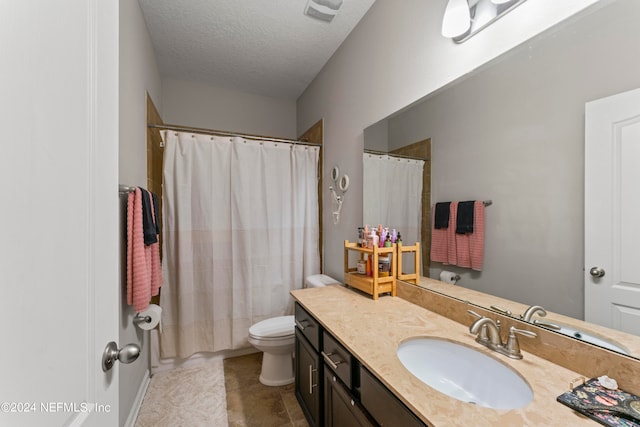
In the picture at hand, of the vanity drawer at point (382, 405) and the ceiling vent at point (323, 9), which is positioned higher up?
the ceiling vent at point (323, 9)

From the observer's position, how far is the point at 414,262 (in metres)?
1.47

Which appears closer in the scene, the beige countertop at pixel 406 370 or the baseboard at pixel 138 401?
the beige countertop at pixel 406 370

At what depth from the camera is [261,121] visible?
3.13m

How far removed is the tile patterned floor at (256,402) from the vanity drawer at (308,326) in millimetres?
579

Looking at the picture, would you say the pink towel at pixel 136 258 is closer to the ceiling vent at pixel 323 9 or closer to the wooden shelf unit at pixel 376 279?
the wooden shelf unit at pixel 376 279

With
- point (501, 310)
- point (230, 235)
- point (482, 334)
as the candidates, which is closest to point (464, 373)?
point (482, 334)

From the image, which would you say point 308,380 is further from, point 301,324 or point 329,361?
point 329,361

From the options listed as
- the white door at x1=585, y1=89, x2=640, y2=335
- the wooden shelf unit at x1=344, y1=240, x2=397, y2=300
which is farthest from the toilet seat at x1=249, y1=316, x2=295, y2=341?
the white door at x1=585, y1=89, x2=640, y2=335

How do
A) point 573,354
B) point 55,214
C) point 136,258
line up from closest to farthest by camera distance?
point 55,214
point 573,354
point 136,258

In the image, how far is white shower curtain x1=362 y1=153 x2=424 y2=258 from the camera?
144 centimetres

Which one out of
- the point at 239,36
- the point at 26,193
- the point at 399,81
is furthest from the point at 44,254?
the point at 239,36

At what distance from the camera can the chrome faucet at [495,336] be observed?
2.86ft

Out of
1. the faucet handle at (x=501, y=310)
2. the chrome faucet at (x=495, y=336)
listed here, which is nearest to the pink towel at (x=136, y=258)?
the chrome faucet at (x=495, y=336)

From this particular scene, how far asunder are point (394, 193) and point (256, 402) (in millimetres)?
1667
